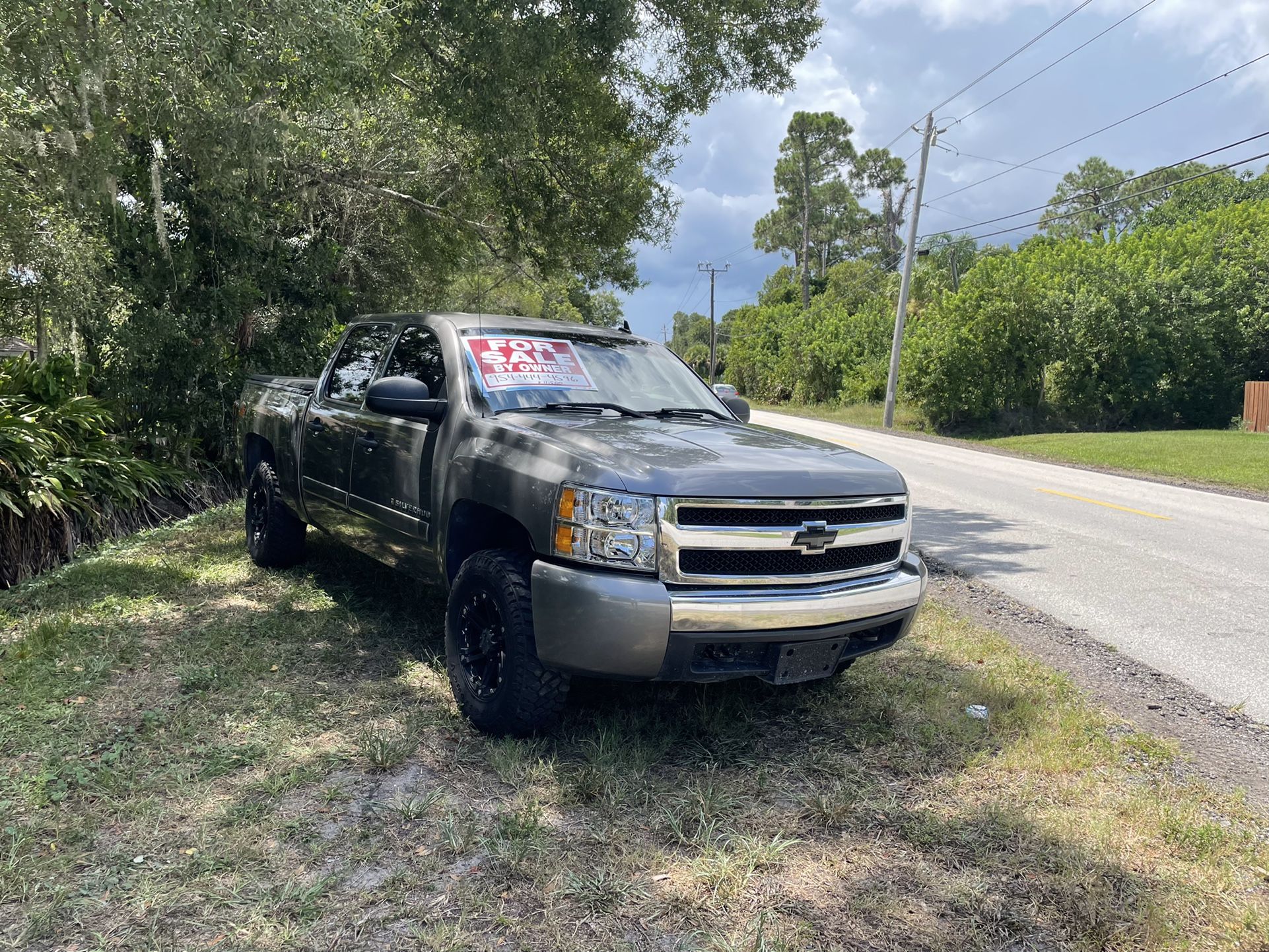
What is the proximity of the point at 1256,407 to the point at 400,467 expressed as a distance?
30.7 meters

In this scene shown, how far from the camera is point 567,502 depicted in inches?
138

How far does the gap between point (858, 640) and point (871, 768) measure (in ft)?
1.83

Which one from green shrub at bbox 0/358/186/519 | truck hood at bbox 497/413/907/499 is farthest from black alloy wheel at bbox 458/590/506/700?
green shrub at bbox 0/358/186/519

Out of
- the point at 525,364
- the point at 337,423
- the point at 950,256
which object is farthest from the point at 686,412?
the point at 950,256

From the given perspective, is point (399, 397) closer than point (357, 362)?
Yes

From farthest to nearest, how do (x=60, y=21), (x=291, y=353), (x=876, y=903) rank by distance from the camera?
(x=291, y=353)
(x=60, y=21)
(x=876, y=903)

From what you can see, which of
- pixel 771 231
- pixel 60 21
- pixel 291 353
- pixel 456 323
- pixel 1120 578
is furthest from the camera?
pixel 771 231

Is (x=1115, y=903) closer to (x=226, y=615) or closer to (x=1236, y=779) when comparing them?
(x=1236, y=779)

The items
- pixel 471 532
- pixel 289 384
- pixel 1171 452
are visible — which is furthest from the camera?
pixel 1171 452

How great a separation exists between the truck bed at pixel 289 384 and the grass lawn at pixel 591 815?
6.66ft

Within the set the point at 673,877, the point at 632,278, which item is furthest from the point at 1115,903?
the point at 632,278

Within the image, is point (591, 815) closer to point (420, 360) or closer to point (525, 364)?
point (525, 364)

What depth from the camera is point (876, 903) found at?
2.79 m

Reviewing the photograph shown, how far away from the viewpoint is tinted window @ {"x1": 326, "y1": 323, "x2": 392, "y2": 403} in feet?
18.1
